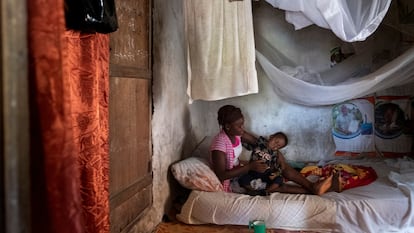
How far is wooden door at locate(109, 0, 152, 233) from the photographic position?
168cm

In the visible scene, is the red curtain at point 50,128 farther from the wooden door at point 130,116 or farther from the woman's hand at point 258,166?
the woman's hand at point 258,166

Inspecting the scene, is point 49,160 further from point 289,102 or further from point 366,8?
point 289,102

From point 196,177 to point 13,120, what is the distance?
203 centimetres

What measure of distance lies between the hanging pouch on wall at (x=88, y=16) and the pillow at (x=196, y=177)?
1495 millimetres

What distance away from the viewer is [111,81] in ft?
5.35

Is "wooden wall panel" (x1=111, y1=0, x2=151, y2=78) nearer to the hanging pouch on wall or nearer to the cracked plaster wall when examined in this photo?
the cracked plaster wall

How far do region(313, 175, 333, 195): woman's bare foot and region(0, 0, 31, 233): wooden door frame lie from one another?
212 centimetres

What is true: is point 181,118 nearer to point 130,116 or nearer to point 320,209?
point 130,116

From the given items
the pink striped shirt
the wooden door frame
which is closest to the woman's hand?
the pink striped shirt

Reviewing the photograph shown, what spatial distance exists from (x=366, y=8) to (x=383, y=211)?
1155 millimetres

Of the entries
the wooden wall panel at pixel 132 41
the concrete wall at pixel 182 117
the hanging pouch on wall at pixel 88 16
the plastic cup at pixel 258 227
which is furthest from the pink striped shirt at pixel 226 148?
the hanging pouch on wall at pixel 88 16

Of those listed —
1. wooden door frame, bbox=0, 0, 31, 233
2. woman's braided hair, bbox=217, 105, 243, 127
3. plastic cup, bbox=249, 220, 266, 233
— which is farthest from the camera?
woman's braided hair, bbox=217, 105, 243, 127

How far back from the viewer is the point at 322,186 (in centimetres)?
243

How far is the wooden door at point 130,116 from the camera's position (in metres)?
1.68
